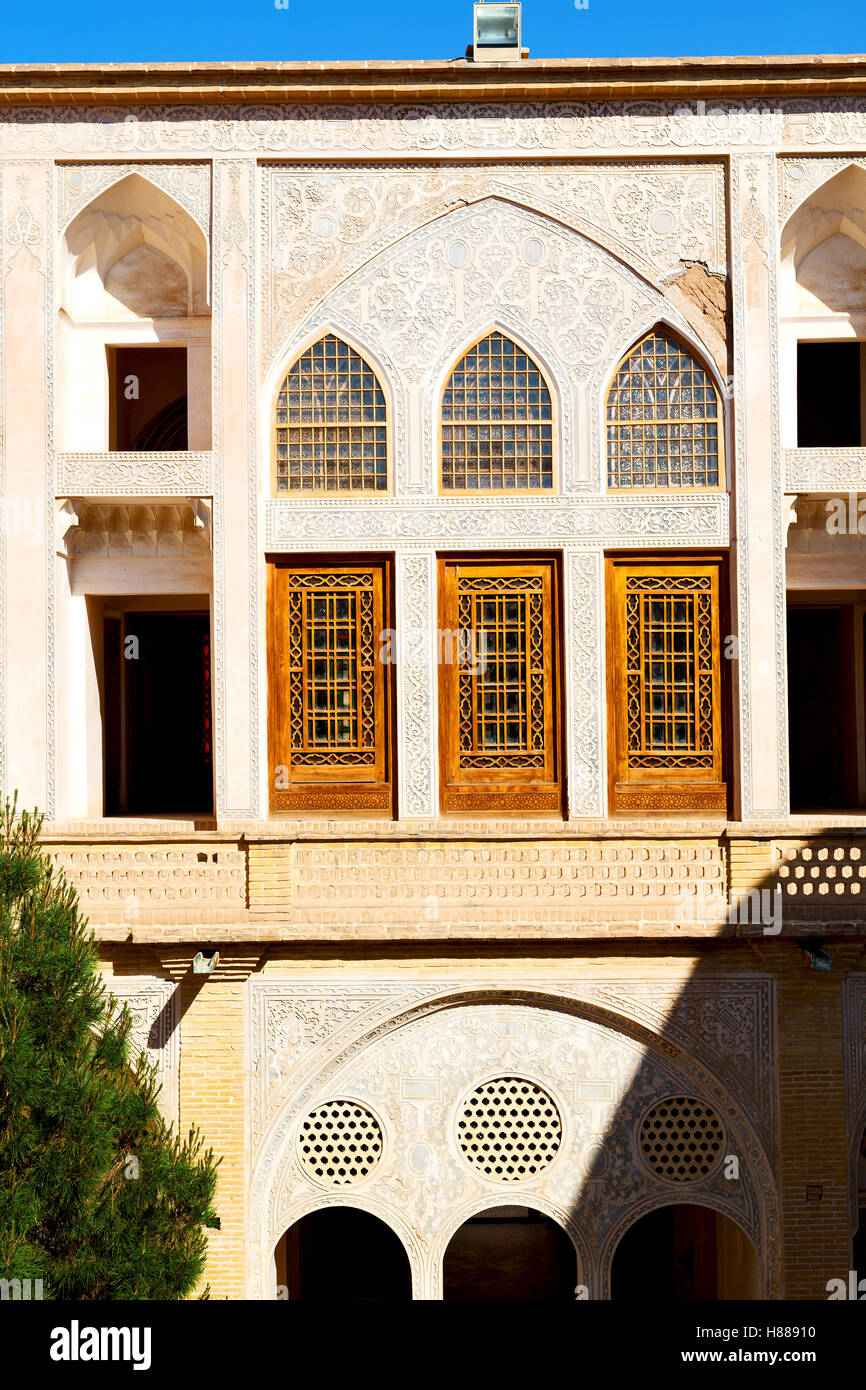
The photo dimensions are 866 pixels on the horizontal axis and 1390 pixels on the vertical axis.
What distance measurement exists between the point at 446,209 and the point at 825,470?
Answer: 9.79 ft

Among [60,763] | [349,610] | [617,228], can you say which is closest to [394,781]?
[349,610]

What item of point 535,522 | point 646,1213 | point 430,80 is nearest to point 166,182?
point 430,80

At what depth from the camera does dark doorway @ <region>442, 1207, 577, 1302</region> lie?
33.9 ft

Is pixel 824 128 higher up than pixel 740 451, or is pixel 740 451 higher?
pixel 824 128

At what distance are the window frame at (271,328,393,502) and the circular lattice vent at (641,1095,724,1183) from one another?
427 cm

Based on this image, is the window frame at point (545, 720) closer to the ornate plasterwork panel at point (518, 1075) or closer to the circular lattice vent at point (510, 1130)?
the ornate plasterwork panel at point (518, 1075)

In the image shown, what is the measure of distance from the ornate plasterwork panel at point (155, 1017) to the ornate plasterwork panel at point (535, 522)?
9.59 ft

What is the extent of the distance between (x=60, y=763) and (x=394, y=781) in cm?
216

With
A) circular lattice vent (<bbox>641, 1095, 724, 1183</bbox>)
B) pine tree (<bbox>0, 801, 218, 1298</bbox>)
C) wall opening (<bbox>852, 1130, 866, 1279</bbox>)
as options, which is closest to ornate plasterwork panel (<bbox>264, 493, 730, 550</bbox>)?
pine tree (<bbox>0, 801, 218, 1298</bbox>)

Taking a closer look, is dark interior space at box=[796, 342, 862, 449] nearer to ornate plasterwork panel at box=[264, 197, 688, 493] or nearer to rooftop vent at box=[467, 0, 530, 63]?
ornate plasterwork panel at box=[264, 197, 688, 493]

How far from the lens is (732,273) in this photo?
8078mm

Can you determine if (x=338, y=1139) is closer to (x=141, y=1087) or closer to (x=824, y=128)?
(x=141, y=1087)
